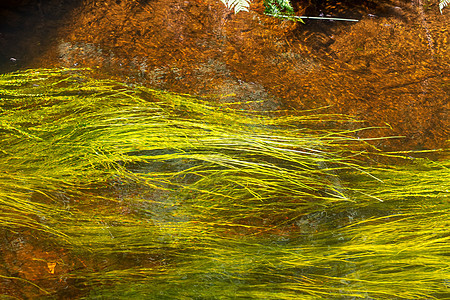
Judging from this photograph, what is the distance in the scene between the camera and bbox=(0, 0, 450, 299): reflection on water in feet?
4.37

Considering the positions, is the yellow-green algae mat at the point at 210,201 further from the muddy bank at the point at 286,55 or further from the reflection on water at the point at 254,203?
the muddy bank at the point at 286,55

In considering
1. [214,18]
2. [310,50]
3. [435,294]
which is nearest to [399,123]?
[310,50]

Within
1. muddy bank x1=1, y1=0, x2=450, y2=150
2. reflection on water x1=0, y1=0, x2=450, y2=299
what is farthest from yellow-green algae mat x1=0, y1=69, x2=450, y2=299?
muddy bank x1=1, y1=0, x2=450, y2=150

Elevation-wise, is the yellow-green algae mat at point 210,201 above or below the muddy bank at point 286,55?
below

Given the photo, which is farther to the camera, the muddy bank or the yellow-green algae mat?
the muddy bank

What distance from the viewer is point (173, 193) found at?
1.55 m

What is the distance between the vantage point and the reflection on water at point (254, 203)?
133 centimetres

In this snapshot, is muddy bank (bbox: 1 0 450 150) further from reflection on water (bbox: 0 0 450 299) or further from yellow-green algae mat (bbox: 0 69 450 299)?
yellow-green algae mat (bbox: 0 69 450 299)

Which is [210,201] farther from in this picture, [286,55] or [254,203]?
[286,55]

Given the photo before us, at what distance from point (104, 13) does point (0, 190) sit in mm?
1154

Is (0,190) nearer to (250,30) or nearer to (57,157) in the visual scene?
(57,157)

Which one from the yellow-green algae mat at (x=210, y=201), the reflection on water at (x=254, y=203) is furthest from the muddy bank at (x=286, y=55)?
the yellow-green algae mat at (x=210, y=201)

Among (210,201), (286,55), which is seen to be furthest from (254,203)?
(286,55)

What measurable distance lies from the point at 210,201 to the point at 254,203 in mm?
173
